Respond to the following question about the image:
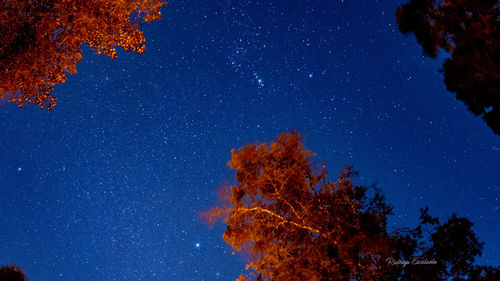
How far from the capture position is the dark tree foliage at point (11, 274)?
525 cm

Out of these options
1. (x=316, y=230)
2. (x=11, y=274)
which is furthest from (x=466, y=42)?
(x=11, y=274)

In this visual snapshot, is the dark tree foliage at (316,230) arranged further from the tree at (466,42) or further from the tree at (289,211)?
the tree at (466,42)

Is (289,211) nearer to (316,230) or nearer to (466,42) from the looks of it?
(316,230)

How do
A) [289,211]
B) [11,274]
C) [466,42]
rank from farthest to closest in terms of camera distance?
[289,211]
[466,42]
[11,274]

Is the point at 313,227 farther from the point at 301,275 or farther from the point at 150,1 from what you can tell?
the point at 150,1

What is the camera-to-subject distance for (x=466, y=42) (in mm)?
A: 7484

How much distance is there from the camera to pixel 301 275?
9211 mm

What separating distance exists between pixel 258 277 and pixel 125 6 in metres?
9.49

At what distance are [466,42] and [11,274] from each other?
10718mm

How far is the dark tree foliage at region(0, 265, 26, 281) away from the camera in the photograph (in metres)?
5.25

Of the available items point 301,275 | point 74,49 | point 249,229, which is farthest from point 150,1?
point 301,275

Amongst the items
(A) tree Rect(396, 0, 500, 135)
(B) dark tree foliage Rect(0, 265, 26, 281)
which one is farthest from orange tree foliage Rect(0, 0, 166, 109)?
(A) tree Rect(396, 0, 500, 135)

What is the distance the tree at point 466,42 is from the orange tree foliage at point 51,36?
7.70 metres

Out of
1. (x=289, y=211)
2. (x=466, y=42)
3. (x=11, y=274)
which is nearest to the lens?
(x=11, y=274)
